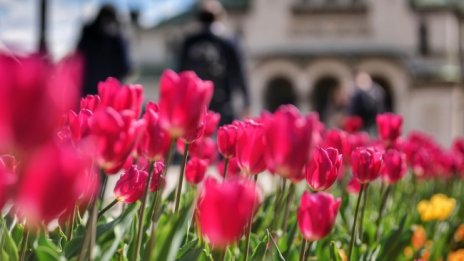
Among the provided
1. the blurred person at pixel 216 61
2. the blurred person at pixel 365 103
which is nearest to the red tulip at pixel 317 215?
the blurred person at pixel 216 61

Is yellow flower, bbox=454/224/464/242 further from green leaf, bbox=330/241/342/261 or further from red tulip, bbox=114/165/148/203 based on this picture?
red tulip, bbox=114/165/148/203

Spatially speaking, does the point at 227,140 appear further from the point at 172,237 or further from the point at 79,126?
the point at 172,237

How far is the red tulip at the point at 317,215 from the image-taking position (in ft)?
3.81

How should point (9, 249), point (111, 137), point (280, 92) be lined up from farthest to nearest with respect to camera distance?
1. point (280, 92)
2. point (9, 249)
3. point (111, 137)

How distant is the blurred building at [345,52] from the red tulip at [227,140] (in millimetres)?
28440

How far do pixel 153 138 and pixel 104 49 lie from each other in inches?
210

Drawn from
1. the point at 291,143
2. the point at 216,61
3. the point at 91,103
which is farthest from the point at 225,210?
the point at 216,61

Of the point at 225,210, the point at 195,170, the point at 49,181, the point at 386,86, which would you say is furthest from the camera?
the point at 386,86

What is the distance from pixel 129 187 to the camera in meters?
1.37

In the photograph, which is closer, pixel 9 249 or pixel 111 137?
pixel 111 137

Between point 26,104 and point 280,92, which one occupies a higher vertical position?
point 26,104

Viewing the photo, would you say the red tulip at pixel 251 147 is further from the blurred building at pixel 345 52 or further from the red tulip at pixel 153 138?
the blurred building at pixel 345 52

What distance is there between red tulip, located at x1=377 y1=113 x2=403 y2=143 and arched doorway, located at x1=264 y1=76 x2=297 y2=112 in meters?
29.7

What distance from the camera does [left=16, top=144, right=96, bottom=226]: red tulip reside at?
0.67 m
